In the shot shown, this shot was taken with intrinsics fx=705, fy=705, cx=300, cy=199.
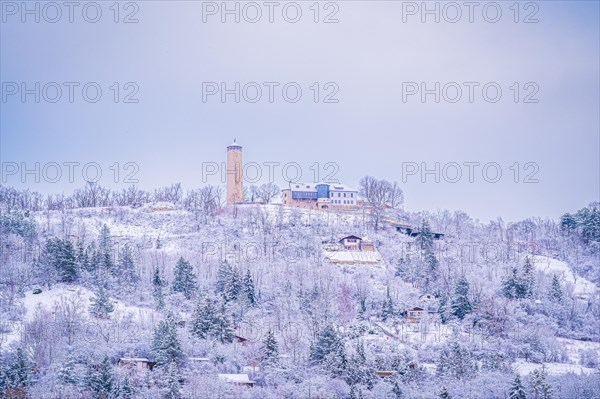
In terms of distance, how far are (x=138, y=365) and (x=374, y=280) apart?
19.7 m

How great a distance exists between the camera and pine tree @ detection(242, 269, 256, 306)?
3756 centimetres

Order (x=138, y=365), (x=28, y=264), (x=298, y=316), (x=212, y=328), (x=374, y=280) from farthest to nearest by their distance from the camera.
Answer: (x=374, y=280) < (x=28, y=264) < (x=298, y=316) < (x=212, y=328) < (x=138, y=365)

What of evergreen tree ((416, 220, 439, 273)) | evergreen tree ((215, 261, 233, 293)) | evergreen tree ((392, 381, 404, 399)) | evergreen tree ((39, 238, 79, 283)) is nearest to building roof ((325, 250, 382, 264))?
evergreen tree ((416, 220, 439, 273))

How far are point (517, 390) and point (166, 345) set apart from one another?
13563mm

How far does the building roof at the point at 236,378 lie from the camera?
26.8 m

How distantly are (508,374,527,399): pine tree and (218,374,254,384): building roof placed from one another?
9.77 m

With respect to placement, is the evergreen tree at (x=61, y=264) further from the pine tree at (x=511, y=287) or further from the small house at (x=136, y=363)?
the pine tree at (x=511, y=287)

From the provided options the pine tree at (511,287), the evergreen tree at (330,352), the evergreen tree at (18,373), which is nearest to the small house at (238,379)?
the evergreen tree at (330,352)

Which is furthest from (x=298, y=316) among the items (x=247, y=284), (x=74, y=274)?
(x=74, y=274)

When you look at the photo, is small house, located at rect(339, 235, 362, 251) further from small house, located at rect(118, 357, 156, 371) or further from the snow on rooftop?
small house, located at rect(118, 357, 156, 371)

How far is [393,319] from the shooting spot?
121 feet

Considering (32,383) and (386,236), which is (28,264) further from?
(386,236)

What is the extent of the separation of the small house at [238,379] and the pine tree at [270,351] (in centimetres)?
128

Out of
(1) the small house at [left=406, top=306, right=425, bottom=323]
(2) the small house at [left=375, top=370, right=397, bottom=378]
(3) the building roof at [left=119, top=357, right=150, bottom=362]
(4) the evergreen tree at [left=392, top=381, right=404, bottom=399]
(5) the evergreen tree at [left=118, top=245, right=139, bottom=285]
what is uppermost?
(5) the evergreen tree at [left=118, top=245, right=139, bottom=285]
